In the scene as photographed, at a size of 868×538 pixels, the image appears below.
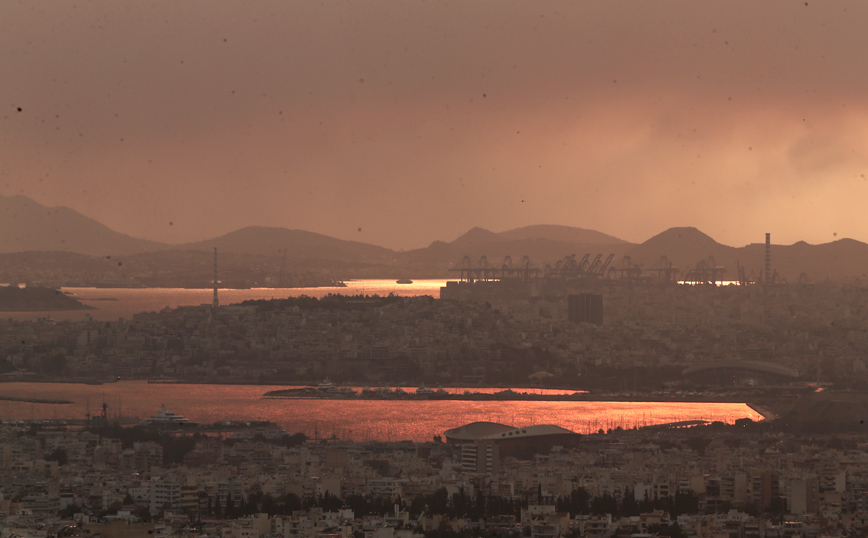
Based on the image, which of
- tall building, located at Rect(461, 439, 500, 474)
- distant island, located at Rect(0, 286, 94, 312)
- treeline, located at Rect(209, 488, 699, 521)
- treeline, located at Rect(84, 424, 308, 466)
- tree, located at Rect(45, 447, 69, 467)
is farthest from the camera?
distant island, located at Rect(0, 286, 94, 312)

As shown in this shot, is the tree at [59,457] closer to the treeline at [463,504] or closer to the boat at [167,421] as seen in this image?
the treeline at [463,504]

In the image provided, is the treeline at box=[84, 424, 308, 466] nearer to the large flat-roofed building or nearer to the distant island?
the large flat-roofed building

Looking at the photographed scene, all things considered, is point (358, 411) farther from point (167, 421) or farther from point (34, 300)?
point (34, 300)

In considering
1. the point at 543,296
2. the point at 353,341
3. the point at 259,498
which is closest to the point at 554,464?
the point at 259,498

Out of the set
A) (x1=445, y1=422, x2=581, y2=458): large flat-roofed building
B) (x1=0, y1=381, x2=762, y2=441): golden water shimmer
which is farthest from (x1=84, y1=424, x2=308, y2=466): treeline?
(x1=445, y1=422, x2=581, y2=458): large flat-roofed building

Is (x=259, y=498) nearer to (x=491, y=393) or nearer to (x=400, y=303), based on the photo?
(x=491, y=393)

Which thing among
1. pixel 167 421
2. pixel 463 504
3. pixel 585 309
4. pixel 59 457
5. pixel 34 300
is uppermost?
pixel 34 300

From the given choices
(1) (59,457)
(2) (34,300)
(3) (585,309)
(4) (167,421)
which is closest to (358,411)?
(4) (167,421)
